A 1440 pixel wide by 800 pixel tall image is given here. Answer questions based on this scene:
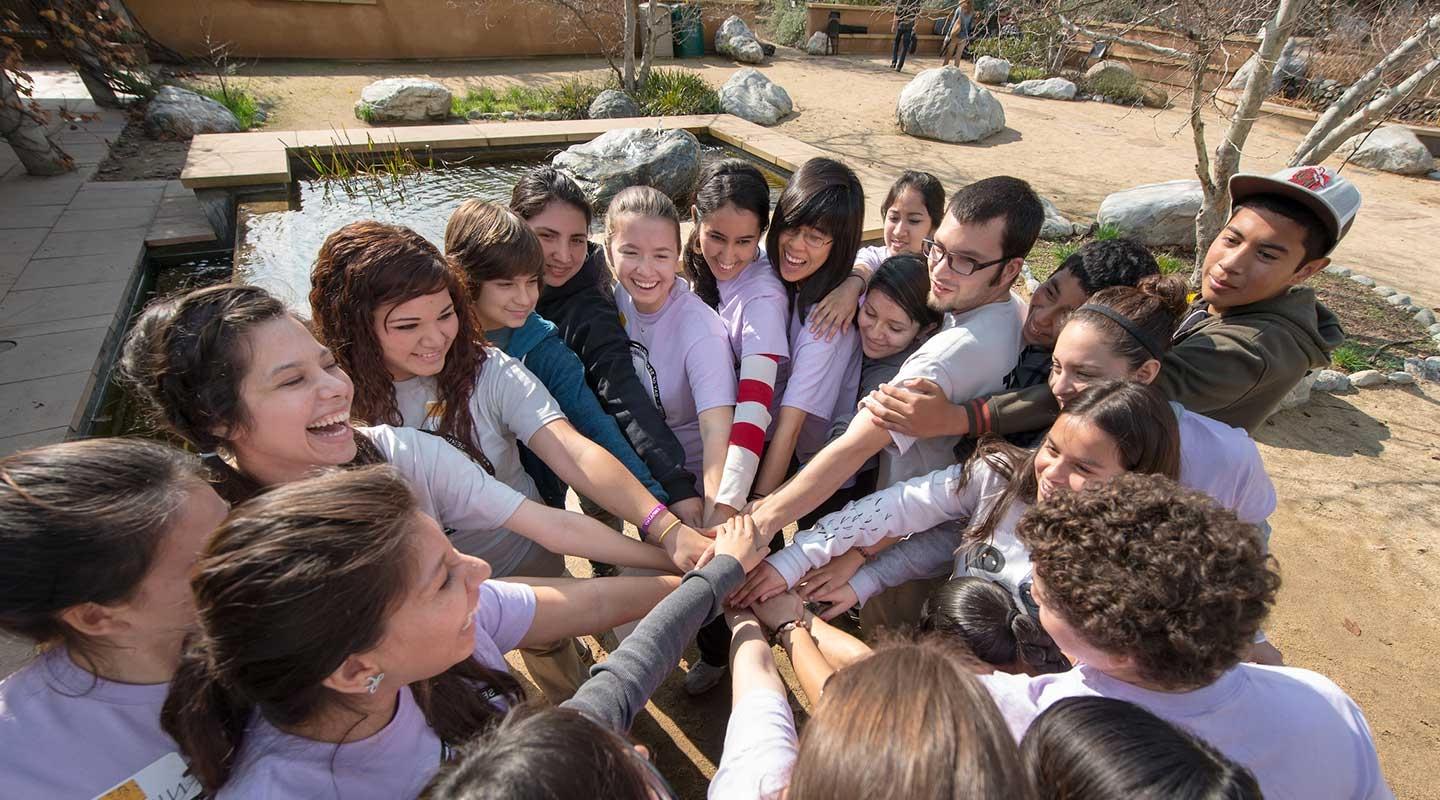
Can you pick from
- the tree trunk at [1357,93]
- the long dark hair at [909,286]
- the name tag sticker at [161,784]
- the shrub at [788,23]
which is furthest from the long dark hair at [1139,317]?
the shrub at [788,23]

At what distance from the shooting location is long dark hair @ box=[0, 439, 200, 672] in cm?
102

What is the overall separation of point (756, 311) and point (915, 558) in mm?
922

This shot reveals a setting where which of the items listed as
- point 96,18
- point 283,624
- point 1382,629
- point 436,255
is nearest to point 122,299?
point 436,255

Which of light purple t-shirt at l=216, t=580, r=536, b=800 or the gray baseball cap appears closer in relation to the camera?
light purple t-shirt at l=216, t=580, r=536, b=800

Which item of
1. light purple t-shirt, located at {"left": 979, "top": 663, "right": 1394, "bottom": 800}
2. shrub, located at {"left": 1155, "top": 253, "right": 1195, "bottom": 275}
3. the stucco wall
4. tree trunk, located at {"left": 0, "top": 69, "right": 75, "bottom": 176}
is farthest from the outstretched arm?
the stucco wall

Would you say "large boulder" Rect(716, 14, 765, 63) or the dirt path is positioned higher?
"large boulder" Rect(716, 14, 765, 63)

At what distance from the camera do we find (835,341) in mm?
2219

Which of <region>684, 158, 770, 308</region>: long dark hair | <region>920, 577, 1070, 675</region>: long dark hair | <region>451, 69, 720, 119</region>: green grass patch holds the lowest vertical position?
<region>451, 69, 720, 119</region>: green grass patch

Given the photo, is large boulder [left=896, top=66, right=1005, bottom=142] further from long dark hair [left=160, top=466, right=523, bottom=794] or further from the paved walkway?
long dark hair [left=160, top=466, right=523, bottom=794]

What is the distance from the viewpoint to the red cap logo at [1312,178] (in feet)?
6.63

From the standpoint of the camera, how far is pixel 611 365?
7.15 ft

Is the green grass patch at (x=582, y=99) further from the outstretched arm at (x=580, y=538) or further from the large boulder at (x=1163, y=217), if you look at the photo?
the outstretched arm at (x=580, y=538)

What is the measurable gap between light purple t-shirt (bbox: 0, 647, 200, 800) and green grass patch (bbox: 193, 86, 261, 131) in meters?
9.76

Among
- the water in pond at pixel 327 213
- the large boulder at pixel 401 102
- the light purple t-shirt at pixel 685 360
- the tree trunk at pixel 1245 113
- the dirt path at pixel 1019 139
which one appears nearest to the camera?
the light purple t-shirt at pixel 685 360
